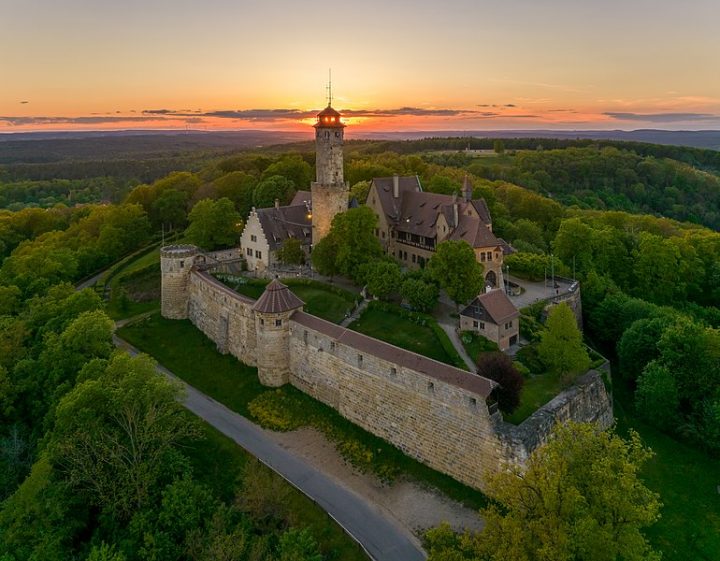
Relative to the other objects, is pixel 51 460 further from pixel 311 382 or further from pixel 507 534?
pixel 507 534

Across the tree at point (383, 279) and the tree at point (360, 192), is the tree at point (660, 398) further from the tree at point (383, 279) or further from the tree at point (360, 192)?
the tree at point (360, 192)

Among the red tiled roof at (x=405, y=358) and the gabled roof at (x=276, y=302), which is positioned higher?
the gabled roof at (x=276, y=302)

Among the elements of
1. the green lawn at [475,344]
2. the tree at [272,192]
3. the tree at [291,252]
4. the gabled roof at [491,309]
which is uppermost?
the tree at [272,192]

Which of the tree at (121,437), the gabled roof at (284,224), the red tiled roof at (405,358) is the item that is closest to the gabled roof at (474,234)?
the red tiled roof at (405,358)

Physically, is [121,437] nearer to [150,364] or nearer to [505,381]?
[150,364]

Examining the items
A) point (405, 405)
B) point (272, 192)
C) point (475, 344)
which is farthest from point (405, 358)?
point (272, 192)

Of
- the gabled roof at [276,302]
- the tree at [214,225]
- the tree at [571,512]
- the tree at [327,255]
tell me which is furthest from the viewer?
Result: the tree at [214,225]

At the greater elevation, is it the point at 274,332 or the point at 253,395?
the point at 274,332
